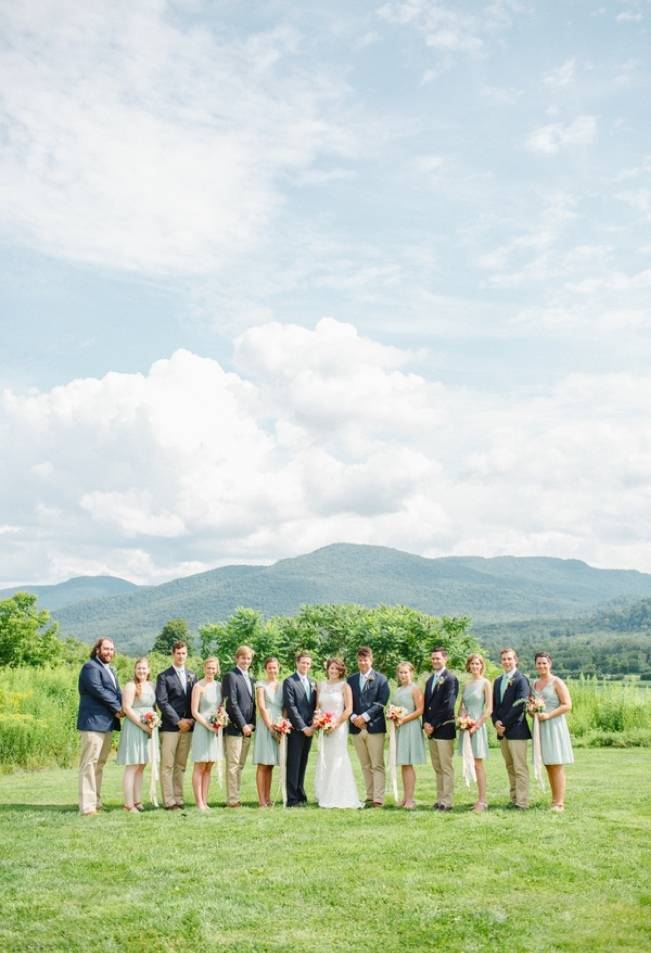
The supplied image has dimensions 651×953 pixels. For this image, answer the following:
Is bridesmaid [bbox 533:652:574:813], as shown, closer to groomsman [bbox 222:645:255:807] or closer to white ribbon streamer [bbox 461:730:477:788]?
white ribbon streamer [bbox 461:730:477:788]

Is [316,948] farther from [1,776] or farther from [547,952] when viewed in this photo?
[1,776]

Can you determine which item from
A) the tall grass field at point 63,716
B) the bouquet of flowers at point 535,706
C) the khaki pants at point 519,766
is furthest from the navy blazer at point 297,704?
the tall grass field at point 63,716

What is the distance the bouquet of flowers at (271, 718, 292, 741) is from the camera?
12.1 m

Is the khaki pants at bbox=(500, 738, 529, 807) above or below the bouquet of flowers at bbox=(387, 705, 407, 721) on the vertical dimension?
below

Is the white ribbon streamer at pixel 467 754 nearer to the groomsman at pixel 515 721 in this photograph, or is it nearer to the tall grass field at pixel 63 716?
the groomsman at pixel 515 721

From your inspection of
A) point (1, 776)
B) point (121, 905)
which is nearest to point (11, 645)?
point (1, 776)

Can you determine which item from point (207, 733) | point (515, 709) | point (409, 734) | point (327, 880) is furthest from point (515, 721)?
point (327, 880)

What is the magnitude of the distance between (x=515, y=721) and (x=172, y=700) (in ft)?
14.4

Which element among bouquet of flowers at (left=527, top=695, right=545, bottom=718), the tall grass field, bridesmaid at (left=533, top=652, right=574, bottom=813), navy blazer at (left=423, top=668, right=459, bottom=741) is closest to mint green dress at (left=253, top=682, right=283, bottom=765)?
navy blazer at (left=423, top=668, right=459, bottom=741)

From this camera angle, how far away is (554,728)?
37.9ft

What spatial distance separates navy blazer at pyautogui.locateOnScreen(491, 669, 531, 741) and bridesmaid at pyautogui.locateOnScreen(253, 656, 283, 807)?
2894 mm

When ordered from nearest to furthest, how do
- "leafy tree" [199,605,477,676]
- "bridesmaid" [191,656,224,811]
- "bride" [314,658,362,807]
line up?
"bridesmaid" [191,656,224,811], "bride" [314,658,362,807], "leafy tree" [199,605,477,676]

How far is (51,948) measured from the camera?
685cm

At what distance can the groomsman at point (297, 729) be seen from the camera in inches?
484
